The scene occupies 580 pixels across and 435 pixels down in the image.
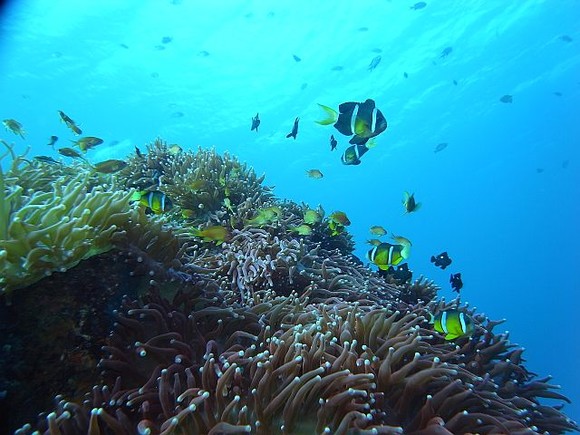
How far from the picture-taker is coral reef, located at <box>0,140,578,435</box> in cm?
240

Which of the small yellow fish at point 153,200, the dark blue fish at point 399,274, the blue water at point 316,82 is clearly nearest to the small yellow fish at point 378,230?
the dark blue fish at point 399,274

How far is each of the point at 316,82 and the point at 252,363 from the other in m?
39.9

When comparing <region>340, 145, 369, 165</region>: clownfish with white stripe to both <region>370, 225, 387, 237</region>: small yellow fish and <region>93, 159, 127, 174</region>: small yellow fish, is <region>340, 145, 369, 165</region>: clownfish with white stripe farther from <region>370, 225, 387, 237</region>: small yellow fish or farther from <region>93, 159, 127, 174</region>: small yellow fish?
<region>93, 159, 127, 174</region>: small yellow fish

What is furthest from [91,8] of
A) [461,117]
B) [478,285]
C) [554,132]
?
[478,285]

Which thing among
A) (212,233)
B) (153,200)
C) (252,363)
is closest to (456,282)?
(212,233)

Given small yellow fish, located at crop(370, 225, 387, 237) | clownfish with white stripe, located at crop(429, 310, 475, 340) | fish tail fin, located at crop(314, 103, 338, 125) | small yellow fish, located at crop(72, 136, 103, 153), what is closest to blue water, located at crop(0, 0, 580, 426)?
small yellow fish, located at crop(370, 225, 387, 237)

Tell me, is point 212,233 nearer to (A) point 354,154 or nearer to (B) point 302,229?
(B) point 302,229

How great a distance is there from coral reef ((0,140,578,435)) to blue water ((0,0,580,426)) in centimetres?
1983

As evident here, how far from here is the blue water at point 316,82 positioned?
94.6 feet

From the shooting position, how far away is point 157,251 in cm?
362

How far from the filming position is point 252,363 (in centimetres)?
278

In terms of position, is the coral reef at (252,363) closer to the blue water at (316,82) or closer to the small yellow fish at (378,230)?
the small yellow fish at (378,230)

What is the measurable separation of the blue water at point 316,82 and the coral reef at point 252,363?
19835mm

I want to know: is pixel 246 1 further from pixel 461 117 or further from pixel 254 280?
pixel 461 117
